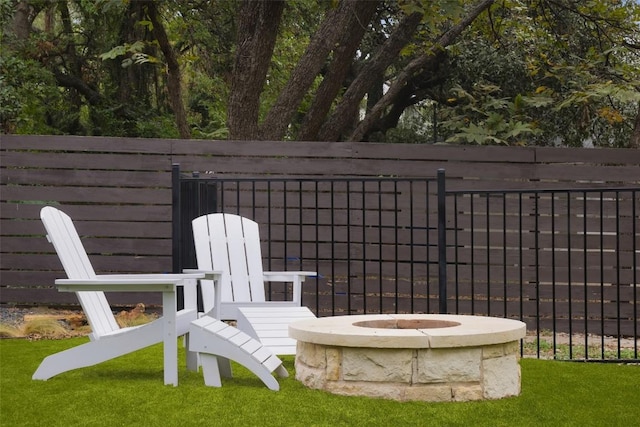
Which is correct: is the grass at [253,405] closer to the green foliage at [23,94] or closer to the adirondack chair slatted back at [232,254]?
the adirondack chair slatted back at [232,254]

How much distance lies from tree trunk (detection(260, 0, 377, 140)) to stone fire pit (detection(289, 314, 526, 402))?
16.1 feet

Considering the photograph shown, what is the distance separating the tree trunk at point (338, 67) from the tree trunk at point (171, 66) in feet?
6.35

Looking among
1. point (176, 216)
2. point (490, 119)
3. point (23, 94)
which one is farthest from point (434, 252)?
point (23, 94)

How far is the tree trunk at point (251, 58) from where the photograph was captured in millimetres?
8883

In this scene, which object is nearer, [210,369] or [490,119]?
[210,369]

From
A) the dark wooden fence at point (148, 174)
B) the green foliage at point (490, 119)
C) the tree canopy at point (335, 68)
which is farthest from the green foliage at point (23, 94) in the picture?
the green foliage at point (490, 119)

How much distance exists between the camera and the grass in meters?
3.90

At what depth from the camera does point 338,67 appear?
30.3 ft

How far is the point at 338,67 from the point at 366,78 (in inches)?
43.9

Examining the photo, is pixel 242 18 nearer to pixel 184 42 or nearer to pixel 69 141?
pixel 69 141

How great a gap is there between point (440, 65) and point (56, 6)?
559 centimetres

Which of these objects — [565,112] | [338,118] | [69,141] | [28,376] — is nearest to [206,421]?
[28,376]

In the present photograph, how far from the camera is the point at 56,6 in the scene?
12.5m

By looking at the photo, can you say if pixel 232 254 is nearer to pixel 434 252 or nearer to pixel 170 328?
pixel 170 328
